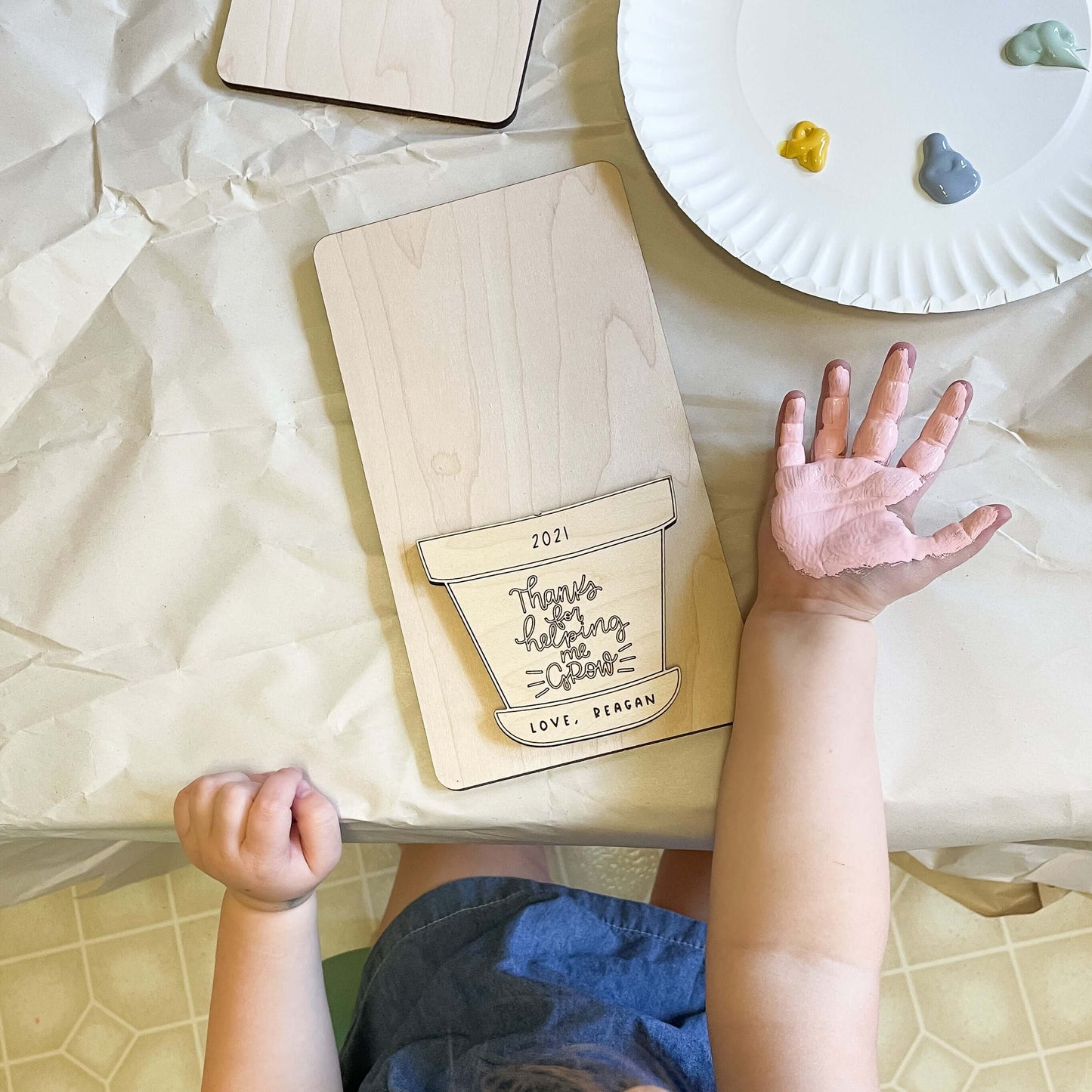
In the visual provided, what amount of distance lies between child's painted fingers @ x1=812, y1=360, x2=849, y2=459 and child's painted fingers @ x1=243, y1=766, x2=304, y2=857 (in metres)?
0.33

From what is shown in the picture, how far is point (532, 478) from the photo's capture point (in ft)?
1.64

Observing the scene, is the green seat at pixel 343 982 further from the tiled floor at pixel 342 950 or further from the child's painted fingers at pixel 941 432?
the child's painted fingers at pixel 941 432

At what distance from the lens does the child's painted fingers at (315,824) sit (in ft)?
1.60

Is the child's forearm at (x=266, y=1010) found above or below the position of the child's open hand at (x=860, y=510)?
below

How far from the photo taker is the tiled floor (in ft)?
2.64

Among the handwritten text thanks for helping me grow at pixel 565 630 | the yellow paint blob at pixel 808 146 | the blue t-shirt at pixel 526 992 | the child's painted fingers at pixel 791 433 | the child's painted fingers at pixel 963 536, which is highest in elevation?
the yellow paint blob at pixel 808 146

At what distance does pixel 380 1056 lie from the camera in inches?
22.8

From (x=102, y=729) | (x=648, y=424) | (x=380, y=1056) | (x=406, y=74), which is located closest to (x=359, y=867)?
(x=380, y=1056)

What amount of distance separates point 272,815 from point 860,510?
0.35 meters

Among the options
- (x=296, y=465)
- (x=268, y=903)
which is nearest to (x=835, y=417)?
(x=296, y=465)

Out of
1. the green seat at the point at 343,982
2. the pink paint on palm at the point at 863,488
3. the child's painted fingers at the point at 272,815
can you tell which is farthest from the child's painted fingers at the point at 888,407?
the green seat at the point at 343,982

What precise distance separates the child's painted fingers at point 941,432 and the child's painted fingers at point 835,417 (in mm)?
37

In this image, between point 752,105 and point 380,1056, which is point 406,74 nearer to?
point 752,105

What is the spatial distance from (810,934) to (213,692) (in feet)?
1.12
